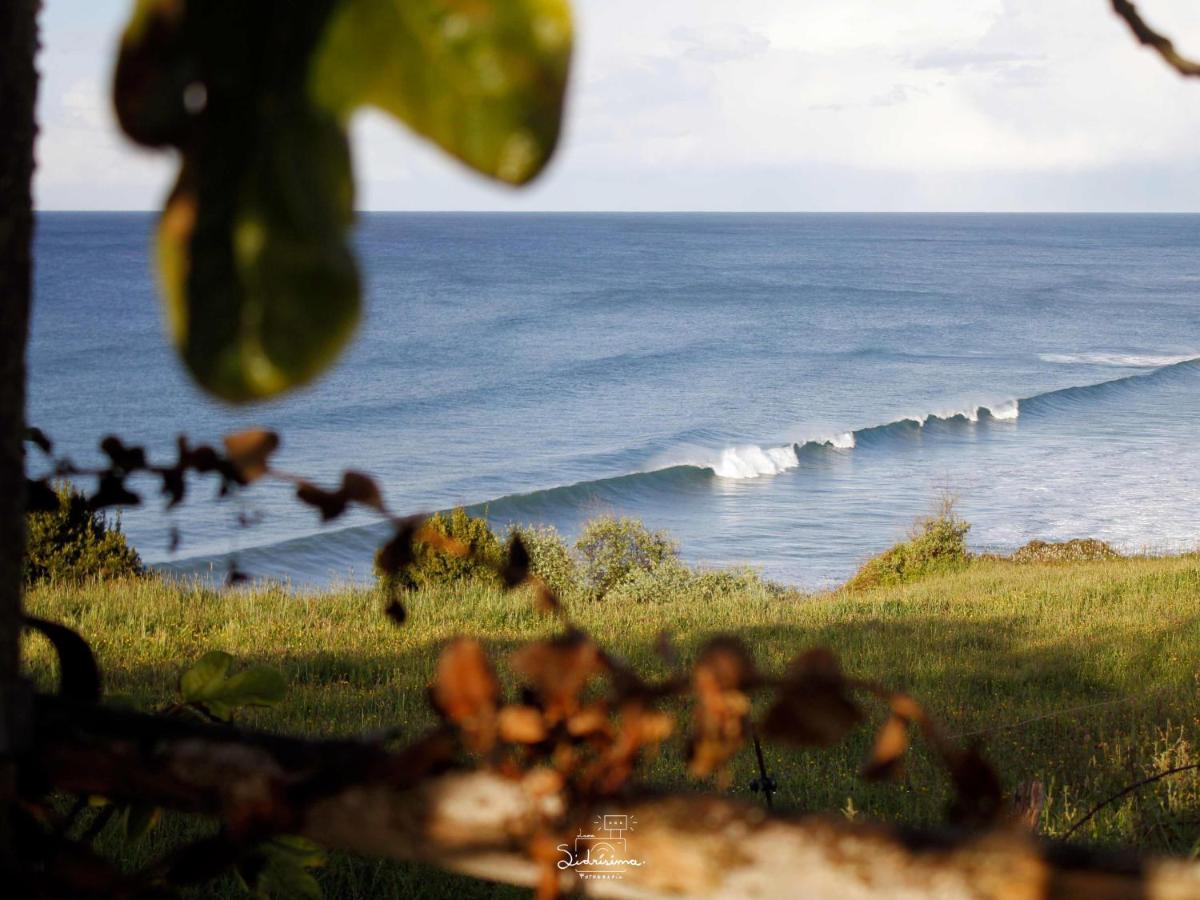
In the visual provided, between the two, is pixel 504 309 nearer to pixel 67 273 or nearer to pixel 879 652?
pixel 67 273

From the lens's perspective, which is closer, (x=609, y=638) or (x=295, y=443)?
(x=609, y=638)

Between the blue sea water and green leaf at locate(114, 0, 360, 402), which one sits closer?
green leaf at locate(114, 0, 360, 402)

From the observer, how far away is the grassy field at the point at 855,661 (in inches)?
161

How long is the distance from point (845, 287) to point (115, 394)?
146ft

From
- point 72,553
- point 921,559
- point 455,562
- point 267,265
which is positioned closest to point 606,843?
point 267,265

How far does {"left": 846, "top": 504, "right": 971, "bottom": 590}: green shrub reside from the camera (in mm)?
16578

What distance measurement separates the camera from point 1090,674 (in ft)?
23.0

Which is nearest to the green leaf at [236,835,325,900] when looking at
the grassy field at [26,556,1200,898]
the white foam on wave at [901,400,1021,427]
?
the grassy field at [26,556,1200,898]

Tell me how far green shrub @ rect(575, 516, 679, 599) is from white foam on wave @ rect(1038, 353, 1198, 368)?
1134 inches

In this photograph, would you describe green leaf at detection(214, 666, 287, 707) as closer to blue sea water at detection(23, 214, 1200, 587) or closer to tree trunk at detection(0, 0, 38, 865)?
tree trunk at detection(0, 0, 38, 865)

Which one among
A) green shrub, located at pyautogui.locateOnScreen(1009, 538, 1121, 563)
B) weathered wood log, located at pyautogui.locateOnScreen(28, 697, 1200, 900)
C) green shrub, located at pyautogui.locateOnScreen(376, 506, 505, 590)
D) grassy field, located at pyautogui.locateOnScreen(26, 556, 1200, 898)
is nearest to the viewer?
weathered wood log, located at pyautogui.locateOnScreen(28, 697, 1200, 900)

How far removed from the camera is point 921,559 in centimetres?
1686

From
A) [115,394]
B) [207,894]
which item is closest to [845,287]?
[115,394]

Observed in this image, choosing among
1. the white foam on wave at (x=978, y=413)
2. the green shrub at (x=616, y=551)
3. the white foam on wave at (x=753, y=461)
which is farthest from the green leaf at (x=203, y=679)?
the white foam on wave at (x=978, y=413)
